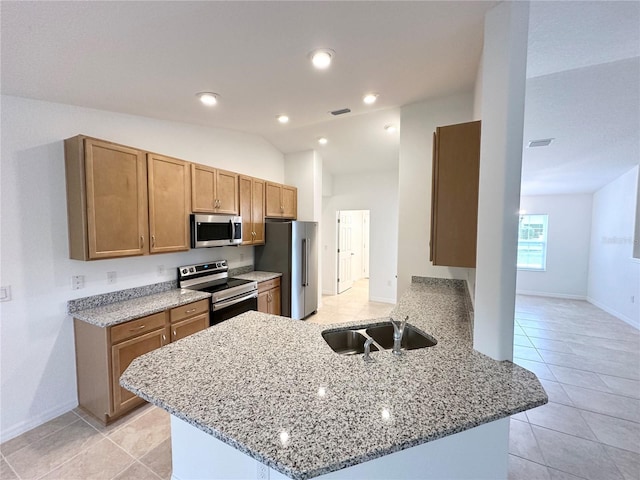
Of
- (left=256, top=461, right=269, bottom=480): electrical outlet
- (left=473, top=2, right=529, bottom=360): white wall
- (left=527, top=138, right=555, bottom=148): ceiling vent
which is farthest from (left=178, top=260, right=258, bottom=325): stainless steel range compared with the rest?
(left=527, top=138, right=555, bottom=148): ceiling vent

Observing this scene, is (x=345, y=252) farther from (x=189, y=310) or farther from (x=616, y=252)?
(x=616, y=252)

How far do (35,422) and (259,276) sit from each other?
2453 millimetres

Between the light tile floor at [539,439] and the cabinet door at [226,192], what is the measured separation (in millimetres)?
2194

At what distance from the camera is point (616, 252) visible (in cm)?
484

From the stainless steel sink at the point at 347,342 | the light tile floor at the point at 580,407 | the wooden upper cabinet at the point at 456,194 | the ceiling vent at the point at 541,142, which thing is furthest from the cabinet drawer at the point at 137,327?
the ceiling vent at the point at 541,142

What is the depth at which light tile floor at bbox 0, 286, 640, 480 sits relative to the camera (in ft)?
5.84

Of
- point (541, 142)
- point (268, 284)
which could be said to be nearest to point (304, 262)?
point (268, 284)

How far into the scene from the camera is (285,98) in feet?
8.41

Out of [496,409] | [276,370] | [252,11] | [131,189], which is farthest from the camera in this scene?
[131,189]

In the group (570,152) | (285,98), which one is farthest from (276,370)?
(570,152)

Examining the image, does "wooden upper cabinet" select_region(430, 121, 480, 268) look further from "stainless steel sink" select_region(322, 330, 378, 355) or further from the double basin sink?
"stainless steel sink" select_region(322, 330, 378, 355)

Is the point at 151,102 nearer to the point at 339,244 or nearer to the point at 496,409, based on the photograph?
the point at 496,409

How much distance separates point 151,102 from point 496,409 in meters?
3.21

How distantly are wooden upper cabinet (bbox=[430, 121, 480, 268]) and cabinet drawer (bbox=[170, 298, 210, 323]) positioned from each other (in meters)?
2.32
